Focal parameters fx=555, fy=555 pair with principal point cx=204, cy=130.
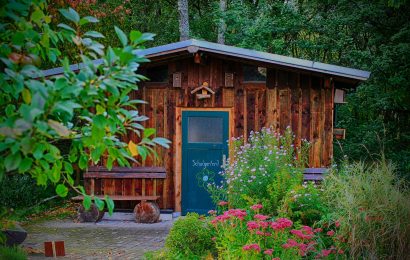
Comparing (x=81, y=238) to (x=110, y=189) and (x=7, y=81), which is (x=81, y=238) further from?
(x=7, y=81)

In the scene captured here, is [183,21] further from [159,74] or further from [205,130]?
[205,130]

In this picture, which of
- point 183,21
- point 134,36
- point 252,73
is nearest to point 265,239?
point 134,36

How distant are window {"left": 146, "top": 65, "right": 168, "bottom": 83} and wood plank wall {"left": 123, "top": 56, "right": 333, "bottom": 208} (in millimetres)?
127

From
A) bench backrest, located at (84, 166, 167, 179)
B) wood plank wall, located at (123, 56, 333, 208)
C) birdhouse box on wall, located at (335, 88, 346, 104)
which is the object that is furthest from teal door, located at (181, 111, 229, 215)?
birdhouse box on wall, located at (335, 88, 346, 104)

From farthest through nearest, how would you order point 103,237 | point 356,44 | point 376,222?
point 356,44 < point 103,237 < point 376,222

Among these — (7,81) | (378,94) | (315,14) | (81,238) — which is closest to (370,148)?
(378,94)

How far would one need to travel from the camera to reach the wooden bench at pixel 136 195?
10086 millimetres

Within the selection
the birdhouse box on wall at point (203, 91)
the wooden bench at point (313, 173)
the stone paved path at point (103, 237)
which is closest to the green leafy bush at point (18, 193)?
the stone paved path at point (103, 237)

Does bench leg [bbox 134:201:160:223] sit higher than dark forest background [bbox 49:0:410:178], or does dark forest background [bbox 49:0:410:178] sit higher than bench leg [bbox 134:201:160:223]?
dark forest background [bbox 49:0:410:178]

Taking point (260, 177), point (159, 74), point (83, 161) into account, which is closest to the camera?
point (83, 161)

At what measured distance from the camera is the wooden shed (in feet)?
33.7

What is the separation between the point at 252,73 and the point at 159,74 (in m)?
1.77

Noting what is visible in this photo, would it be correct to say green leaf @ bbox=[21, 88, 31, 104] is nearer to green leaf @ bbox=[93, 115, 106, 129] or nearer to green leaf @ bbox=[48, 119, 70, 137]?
green leaf @ bbox=[48, 119, 70, 137]

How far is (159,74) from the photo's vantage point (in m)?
10.6
